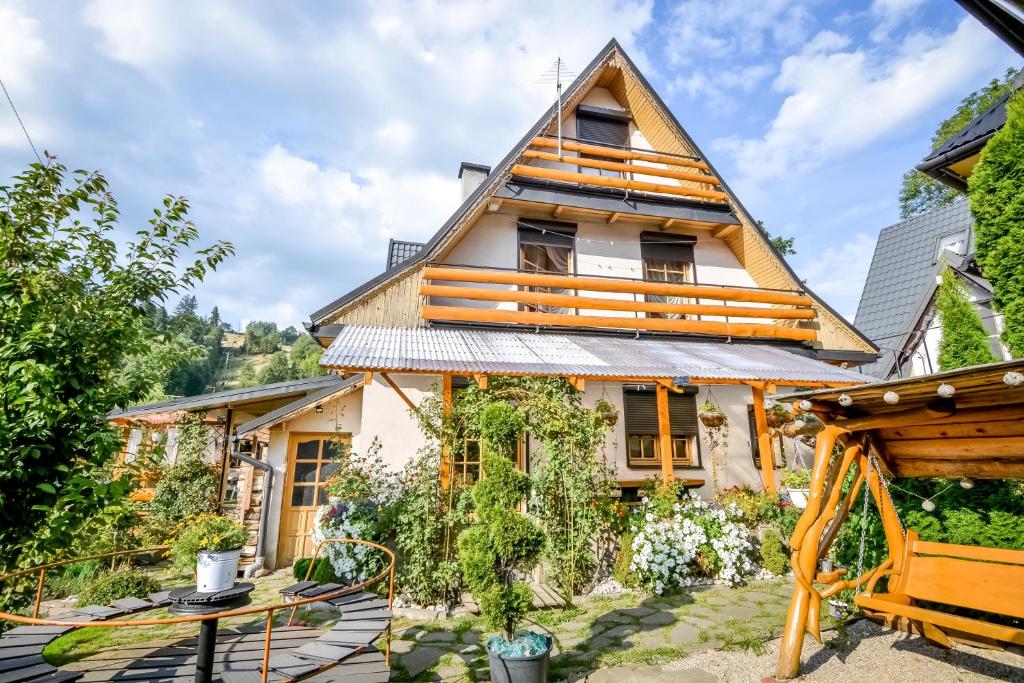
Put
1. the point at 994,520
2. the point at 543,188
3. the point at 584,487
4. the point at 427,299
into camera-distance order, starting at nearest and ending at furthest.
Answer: the point at 994,520 < the point at 584,487 < the point at 427,299 < the point at 543,188

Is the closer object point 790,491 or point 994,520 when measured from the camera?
point 994,520

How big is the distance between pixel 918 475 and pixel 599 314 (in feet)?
22.3

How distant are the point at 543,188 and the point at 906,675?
9.17m

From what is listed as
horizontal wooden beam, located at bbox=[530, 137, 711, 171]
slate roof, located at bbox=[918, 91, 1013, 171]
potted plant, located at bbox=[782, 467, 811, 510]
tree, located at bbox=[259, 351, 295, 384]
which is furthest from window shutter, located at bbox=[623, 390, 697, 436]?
tree, located at bbox=[259, 351, 295, 384]

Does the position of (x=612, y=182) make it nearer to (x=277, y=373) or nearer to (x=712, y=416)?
(x=712, y=416)

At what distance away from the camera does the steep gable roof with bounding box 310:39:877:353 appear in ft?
34.0

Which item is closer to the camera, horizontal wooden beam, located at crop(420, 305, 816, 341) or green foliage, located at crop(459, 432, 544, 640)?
green foliage, located at crop(459, 432, 544, 640)

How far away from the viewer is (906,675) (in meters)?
3.93

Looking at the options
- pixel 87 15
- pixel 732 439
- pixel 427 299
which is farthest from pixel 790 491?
pixel 87 15

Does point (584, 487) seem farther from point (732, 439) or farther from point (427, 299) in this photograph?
point (732, 439)

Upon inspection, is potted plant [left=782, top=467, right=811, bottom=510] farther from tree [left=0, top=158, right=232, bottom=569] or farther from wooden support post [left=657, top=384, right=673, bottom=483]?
tree [left=0, top=158, right=232, bottom=569]

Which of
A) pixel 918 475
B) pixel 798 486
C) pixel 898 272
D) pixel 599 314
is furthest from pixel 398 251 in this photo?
pixel 898 272

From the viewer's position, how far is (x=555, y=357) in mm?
7887

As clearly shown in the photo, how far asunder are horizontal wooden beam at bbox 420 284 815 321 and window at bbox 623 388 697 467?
194cm
